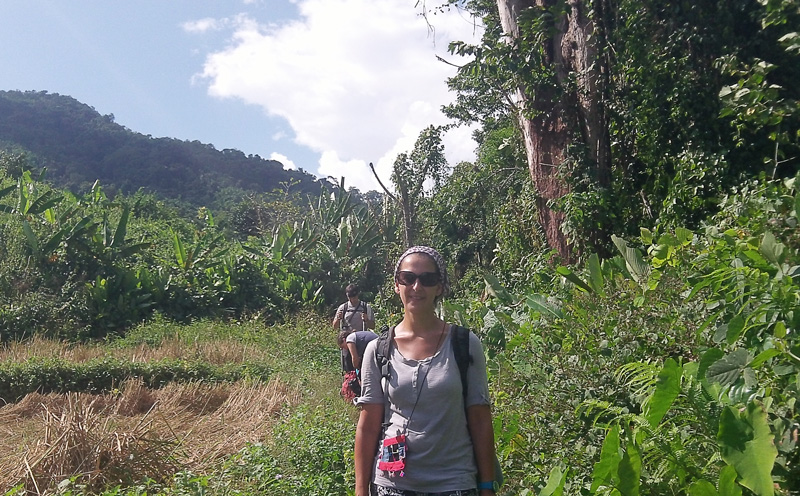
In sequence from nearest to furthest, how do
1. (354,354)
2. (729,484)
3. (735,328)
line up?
(729,484) < (735,328) < (354,354)

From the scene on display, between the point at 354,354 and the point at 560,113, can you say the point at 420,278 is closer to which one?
the point at 354,354

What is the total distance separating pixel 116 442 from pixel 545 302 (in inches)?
139

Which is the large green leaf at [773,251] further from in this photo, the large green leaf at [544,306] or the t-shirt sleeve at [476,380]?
the large green leaf at [544,306]

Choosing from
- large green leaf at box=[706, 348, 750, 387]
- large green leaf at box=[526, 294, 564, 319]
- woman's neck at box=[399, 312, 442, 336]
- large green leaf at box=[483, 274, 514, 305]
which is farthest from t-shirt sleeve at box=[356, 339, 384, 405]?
large green leaf at box=[483, 274, 514, 305]

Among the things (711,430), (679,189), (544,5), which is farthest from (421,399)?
(544,5)

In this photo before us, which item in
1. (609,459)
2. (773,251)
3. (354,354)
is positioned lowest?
(609,459)

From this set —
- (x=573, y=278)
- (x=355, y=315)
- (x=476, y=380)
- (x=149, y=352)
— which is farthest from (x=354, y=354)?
(x=149, y=352)

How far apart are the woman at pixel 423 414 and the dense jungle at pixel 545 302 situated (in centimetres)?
43

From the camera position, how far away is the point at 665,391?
2689mm

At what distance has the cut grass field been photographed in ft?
16.9

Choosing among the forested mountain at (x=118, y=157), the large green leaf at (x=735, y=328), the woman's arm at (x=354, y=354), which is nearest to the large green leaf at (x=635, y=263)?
the woman's arm at (x=354, y=354)

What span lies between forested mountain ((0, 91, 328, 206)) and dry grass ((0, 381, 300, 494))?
37864 mm

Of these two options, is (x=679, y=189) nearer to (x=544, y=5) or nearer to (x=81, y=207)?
(x=544, y=5)

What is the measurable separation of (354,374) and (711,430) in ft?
12.9
